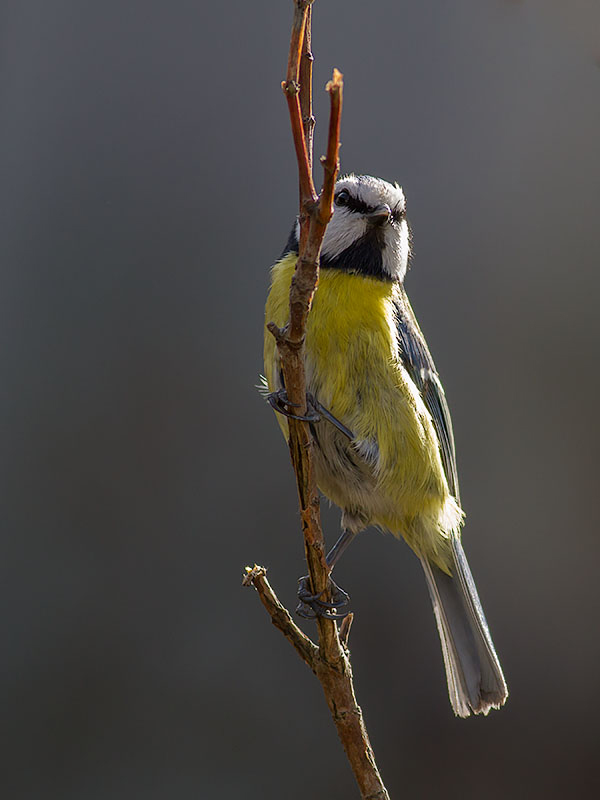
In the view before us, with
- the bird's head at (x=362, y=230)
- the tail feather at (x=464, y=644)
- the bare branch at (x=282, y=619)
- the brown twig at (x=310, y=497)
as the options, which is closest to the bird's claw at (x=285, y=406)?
the brown twig at (x=310, y=497)

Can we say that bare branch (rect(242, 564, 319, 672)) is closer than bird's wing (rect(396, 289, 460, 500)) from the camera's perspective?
Yes

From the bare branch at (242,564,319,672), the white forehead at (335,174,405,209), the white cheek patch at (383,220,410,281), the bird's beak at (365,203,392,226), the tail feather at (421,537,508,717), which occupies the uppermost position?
the white forehead at (335,174,405,209)

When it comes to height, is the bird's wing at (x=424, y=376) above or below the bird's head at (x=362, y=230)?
below

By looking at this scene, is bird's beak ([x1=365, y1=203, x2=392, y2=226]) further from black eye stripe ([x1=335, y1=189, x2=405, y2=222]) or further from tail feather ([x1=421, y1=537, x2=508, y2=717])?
tail feather ([x1=421, y1=537, x2=508, y2=717])

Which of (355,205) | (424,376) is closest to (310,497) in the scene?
(424,376)

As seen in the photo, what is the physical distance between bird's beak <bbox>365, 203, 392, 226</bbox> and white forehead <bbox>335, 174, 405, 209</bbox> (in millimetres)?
19

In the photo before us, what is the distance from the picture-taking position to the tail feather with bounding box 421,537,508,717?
143 cm

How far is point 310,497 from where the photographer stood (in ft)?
3.47

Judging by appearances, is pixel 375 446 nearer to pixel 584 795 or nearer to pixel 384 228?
pixel 384 228

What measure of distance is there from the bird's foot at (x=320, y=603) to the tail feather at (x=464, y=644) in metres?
0.36

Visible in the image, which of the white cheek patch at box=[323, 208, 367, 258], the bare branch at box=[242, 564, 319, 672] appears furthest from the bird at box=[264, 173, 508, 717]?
the bare branch at box=[242, 564, 319, 672]

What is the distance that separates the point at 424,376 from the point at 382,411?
202 millimetres

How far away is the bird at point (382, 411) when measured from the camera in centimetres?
135

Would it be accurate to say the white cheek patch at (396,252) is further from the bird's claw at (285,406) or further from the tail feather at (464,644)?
the tail feather at (464,644)
